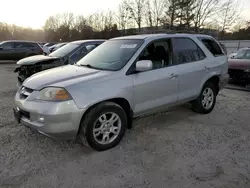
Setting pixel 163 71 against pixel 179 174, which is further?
pixel 163 71

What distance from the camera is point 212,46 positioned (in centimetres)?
504

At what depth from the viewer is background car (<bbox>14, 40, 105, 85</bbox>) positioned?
242 inches

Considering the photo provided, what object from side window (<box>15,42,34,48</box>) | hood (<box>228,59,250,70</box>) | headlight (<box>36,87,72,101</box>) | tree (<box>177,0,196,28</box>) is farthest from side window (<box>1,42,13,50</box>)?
tree (<box>177,0,196,28</box>)

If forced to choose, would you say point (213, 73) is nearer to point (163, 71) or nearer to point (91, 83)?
point (163, 71)

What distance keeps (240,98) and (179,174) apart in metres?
4.74

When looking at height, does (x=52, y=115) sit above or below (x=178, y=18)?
below

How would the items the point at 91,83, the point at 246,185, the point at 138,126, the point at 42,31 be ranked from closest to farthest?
1. the point at 246,185
2. the point at 91,83
3. the point at 138,126
4. the point at 42,31

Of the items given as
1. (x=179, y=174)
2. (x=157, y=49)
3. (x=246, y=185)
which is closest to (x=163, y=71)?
(x=157, y=49)

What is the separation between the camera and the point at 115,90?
328 cm

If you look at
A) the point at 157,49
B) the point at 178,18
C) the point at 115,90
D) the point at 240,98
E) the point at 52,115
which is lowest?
the point at 240,98

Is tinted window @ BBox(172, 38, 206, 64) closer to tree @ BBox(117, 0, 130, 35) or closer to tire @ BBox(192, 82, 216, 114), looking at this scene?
tire @ BBox(192, 82, 216, 114)

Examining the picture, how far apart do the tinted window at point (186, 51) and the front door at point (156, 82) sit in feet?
0.54

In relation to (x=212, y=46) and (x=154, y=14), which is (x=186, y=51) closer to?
(x=212, y=46)

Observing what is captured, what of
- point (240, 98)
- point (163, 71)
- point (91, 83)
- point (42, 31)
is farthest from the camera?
point (42, 31)
